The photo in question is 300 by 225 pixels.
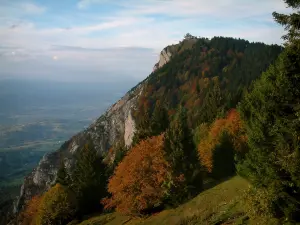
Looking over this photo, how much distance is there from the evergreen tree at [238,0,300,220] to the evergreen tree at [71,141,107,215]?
138 feet

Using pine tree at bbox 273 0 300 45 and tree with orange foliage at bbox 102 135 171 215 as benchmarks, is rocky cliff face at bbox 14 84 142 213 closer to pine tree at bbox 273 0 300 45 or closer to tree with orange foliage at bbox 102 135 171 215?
tree with orange foliage at bbox 102 135 171 215

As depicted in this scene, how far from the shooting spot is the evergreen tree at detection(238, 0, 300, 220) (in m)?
19.5

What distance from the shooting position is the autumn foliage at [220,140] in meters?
52.4

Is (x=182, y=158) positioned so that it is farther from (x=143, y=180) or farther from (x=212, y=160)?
(x=212, y=160)

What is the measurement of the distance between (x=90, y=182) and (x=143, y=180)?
66.5 ft

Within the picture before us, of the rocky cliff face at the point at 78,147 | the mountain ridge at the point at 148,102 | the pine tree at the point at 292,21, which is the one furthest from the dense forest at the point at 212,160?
the rocky cliff face at the point at 78,147

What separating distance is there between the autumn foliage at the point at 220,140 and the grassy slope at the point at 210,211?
8.20 meters

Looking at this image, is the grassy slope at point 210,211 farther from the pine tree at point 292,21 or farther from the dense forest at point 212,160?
the pine tree at point 292,21

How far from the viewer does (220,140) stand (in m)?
52.2

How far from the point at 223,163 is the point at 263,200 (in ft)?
99.0

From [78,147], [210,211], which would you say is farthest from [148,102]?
[210,211]

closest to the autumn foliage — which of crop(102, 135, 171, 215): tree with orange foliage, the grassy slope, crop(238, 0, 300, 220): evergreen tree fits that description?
the grassy slope

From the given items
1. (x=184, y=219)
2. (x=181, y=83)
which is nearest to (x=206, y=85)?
(x=181, y=83)

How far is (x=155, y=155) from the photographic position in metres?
45.9
